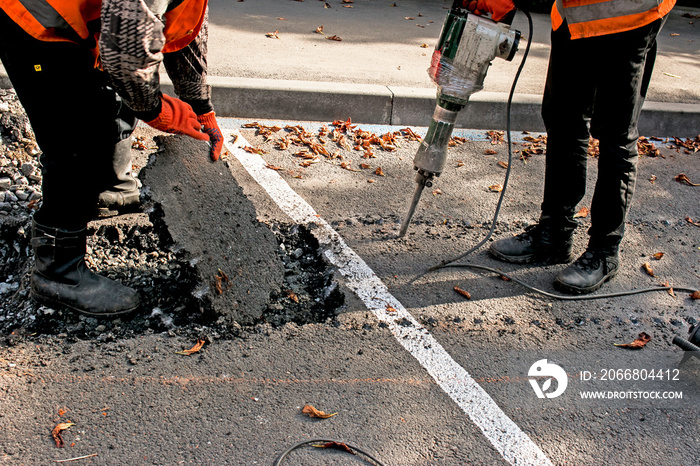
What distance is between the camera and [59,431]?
207 centimetres

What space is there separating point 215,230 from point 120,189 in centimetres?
85

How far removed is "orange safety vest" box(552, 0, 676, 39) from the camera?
2.63m

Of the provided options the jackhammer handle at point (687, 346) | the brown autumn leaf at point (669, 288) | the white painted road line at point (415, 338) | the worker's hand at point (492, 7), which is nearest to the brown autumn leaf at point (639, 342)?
the jackhammer handle at point (687, 346)

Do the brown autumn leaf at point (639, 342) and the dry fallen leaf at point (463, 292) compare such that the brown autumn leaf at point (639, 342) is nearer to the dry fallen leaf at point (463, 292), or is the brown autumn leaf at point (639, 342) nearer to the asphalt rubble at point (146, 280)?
the dry fallen leaf at point (463, 292)

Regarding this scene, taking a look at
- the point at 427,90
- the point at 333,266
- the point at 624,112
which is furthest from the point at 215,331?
the point at 427,90

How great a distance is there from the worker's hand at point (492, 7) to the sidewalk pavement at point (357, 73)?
2461 millimetres

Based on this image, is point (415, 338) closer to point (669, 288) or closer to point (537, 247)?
point (537, 247)

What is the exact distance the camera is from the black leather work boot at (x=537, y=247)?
347 centimetres

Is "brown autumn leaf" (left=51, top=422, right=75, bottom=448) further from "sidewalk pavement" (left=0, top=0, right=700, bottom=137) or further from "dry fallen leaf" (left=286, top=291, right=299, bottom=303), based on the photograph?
"sidewalk pavement" (left=0, top=0, right=700, bottom=137)

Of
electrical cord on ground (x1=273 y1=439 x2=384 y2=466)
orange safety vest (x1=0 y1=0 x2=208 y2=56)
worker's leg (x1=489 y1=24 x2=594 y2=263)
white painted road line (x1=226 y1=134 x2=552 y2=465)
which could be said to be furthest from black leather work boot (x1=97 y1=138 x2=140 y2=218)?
worker's leg (x1=489 y1=24 x2=594 y2=263)

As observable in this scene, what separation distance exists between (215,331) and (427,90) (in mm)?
3674

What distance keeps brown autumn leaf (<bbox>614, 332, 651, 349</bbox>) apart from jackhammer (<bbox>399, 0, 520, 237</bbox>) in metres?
1.39

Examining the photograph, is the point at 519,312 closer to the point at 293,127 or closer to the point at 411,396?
the point at 411,396

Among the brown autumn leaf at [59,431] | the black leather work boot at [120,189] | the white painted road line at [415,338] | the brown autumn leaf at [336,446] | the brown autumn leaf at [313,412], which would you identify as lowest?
the white painted road line at [415,338]
